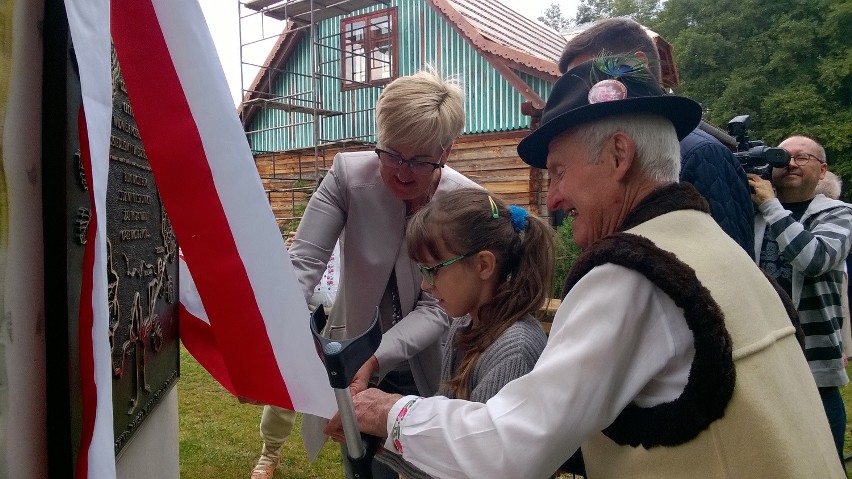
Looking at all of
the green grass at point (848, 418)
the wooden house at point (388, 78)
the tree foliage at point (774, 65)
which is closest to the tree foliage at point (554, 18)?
the tree foliage at point (774, 65)

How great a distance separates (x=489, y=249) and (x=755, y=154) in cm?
195

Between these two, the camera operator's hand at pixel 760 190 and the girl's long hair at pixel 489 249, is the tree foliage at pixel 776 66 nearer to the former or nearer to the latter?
the camera operator's hand at pixel 760 190

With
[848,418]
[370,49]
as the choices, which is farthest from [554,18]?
[848,418]

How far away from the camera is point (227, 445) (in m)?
4.94

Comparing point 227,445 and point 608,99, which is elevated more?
point 608,99

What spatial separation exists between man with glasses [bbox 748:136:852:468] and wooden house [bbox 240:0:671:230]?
698 cm

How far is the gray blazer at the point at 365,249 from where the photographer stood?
2.52 metres

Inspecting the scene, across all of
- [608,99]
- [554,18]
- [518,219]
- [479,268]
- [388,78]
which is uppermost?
[554,18]

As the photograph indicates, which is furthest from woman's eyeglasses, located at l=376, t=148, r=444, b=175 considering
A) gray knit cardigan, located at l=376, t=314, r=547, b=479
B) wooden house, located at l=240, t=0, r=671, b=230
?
wooden house, located at l=240, t=0, r=671, b=230

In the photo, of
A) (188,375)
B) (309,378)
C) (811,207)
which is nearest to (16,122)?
(309,378)

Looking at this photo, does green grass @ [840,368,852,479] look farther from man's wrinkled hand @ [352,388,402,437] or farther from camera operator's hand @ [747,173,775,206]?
man's wrinkled hand @ [352,388,402,437]

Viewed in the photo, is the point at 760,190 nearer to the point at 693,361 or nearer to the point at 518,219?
the point at 518,219

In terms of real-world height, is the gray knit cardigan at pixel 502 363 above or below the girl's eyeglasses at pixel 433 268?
below

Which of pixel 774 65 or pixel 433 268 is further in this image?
pixel 774 65
